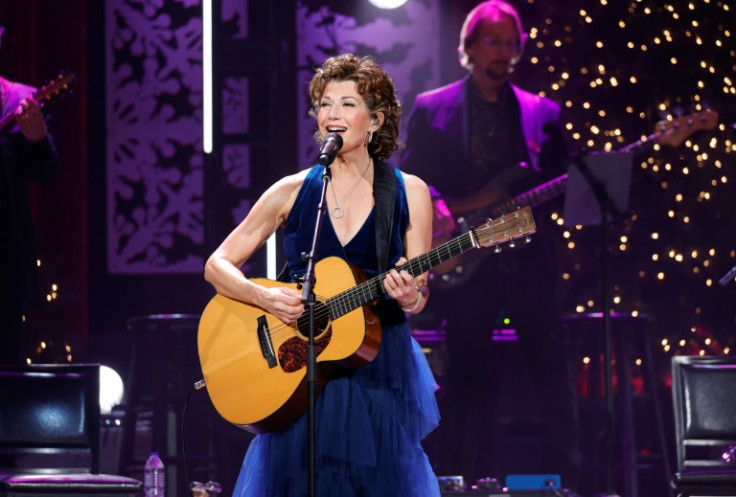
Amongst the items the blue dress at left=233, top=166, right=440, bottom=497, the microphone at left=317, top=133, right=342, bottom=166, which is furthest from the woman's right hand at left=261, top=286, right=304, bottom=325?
the microphone at left=317, top=133, right=342, bottom=166

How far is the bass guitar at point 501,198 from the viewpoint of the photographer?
6.73 m

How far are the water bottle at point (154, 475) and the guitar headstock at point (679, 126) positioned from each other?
3.51 meters

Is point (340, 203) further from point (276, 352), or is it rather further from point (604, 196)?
point (604, 196)

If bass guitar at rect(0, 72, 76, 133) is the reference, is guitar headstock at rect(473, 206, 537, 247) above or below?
below

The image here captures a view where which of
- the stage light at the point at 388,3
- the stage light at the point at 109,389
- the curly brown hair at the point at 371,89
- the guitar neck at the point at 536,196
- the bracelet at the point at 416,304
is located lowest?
the stage light at the point at 109,389

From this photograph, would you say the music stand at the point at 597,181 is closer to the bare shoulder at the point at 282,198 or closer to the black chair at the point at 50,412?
the bare shoulder at the point at 282,198

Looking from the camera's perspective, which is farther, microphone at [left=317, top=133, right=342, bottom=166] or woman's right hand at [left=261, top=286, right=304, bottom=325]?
woman's right hand at [left=261, top=286, right=304, bottom=325]

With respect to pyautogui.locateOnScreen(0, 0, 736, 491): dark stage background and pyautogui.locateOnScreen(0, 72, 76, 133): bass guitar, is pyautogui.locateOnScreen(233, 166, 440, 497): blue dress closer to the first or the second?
pyautogui.locateOnScreen(0, 72, 76, 133): bass guitar

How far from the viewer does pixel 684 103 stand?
8047 mm

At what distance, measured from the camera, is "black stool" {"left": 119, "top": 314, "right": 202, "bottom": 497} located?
656cm

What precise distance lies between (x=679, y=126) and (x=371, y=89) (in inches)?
141

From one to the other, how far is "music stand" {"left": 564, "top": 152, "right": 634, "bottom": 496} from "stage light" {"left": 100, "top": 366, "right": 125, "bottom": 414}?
307 centimetres

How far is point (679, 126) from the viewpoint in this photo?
22.4ft

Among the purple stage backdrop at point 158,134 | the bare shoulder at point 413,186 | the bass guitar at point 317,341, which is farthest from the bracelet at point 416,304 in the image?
the purple stage backdrop at point 158,134
